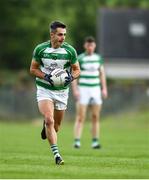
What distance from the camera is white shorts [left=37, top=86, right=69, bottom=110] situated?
1542cm

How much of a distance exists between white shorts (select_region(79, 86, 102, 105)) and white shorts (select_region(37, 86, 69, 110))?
6.32 meters

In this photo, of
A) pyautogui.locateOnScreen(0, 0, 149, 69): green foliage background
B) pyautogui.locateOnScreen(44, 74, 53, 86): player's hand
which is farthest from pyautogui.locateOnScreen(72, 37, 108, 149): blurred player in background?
pyautogui.locateOnScreen(0, 0, 149, 69): green foliage background

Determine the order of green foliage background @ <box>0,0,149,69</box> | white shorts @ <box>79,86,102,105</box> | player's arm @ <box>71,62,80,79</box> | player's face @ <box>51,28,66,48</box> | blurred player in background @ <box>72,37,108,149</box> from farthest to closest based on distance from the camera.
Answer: green foliage background @ <box>0,0,149,69</box>
white shorts @ <box>79,86,102,105</box>
blurred player in background @ <box>72,37,108,149</box>
player's arm @ <box>71,62,80,79</box>
player's face @ <box>51,28,66,48</box>

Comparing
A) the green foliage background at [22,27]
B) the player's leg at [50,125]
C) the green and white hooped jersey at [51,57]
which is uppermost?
the green and white hooped jersey at [51,57]

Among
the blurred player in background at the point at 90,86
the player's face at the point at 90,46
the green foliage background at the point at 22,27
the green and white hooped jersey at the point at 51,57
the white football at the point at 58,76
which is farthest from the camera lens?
the green foliage background at the point at 22,27

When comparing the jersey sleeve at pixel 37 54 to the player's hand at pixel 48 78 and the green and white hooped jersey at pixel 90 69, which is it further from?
the green and white hooped jersey at pixel 90 69

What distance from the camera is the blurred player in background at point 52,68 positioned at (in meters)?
15.2

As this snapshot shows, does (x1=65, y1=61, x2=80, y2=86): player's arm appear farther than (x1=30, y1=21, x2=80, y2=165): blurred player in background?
Yes

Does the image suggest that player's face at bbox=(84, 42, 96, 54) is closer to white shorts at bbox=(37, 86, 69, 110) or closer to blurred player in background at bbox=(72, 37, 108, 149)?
blurred player in background at bbox=(72, 37, 108, 149)

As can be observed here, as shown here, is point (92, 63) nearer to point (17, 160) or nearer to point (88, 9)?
point (17, 160)

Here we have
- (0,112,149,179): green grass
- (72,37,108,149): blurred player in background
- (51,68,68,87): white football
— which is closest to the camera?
(0,112,149,179): green grass

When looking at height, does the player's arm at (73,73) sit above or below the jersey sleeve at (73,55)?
below

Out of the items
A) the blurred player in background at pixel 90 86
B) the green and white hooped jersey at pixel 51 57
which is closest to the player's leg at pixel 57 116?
the green and white hooped jersey at pixel 51 57

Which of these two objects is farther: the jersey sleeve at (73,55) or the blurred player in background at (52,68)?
the jersey sleeve at (73,55)
